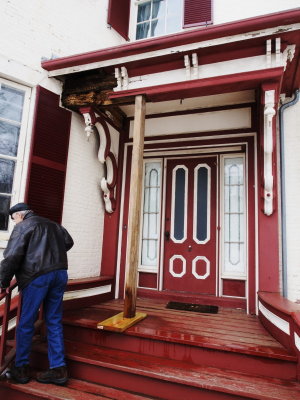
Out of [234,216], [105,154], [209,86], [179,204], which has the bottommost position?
[234,216]

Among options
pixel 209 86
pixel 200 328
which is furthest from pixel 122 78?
pixel 200 328

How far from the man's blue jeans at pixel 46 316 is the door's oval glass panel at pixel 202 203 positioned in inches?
106

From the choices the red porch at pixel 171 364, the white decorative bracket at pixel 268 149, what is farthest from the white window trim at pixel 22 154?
the white decorative bracket at pixel 268 149

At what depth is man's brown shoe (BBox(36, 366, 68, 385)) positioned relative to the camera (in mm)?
2748

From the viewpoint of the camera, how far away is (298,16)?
10.2 feet

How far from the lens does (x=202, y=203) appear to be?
5.05 m

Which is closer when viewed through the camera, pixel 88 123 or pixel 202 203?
pixel 88 123

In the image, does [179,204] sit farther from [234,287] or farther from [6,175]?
[6,175]

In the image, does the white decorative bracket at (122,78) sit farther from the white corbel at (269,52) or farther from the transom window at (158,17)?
the transom window at (158,17)

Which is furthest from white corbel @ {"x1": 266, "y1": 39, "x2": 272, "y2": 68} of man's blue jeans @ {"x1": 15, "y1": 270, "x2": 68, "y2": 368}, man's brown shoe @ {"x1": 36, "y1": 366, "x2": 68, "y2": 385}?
man's brown shoe @ {"x1": 36, "y1": 366, "x2": 68, "y2": 385}

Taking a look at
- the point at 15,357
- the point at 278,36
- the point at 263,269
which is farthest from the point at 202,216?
the point at 15,357

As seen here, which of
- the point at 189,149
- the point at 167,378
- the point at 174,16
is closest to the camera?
the point at 167,378

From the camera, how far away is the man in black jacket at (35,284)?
2744mm

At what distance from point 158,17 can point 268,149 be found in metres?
3.72
